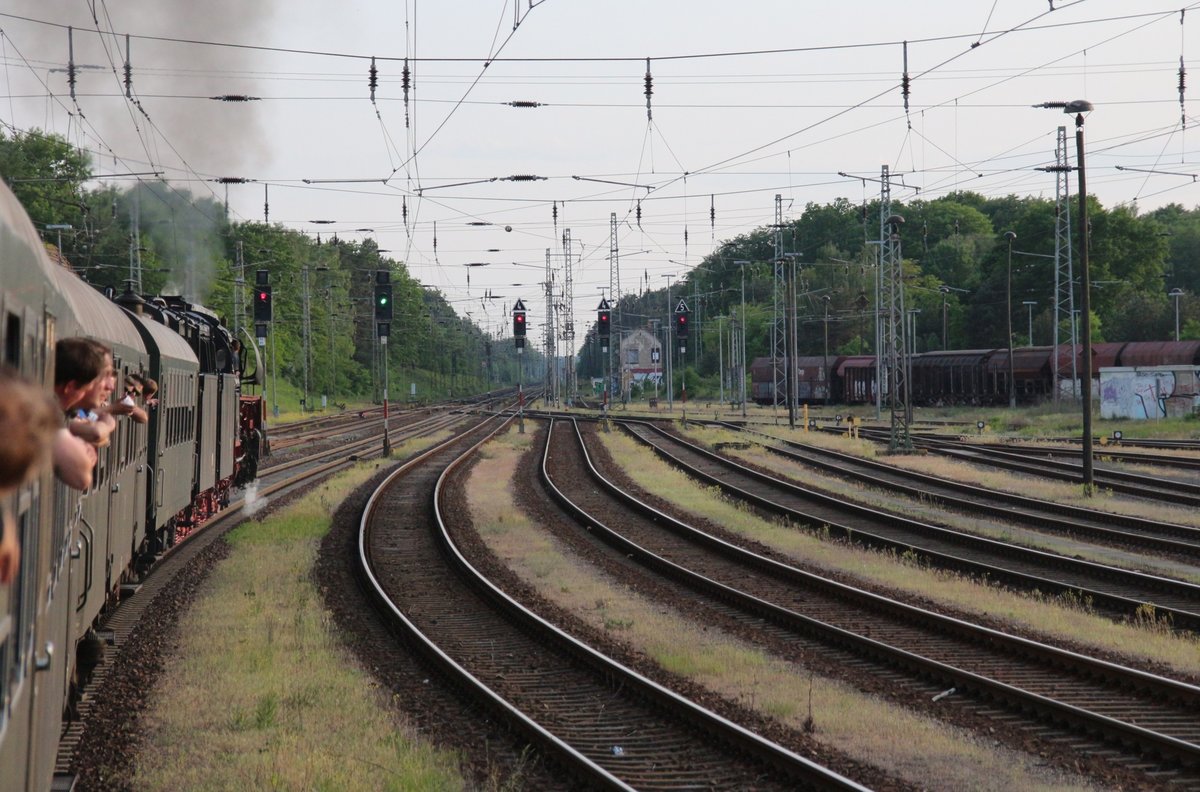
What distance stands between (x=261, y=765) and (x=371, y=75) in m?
19.4

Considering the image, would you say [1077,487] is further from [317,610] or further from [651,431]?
[651,431]

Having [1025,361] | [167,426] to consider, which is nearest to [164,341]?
[167,426]

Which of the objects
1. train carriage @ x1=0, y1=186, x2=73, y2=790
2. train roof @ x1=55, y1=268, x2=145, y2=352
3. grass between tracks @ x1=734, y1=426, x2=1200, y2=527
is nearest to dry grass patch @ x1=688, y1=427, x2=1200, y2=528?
grass between tracks @ x1=734, y1=426, x2=1200, y2=527

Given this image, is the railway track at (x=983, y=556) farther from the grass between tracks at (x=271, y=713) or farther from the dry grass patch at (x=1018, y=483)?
the grass between tracks at (x=271, y=713)

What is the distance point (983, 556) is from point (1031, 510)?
6.64 m

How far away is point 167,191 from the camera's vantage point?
3416cm

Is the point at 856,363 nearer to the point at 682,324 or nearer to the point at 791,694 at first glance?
the point at 682,324

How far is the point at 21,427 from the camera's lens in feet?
7.53

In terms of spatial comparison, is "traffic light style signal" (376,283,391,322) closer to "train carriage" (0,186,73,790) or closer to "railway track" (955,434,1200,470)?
"railway track" (955,434,1200,470)

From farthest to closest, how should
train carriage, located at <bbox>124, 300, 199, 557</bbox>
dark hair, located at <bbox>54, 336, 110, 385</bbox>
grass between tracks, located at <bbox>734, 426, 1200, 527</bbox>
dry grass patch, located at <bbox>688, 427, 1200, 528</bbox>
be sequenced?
grass between tracks, located at <bbox>734, 426, 1200, 527</bbox>
dry grass patch, located at <bbox>688, 427, 1200, 528</bbox>
train carriage, located at <bbox>124, 300, 199, 557</bbox>
dark hair, located at <bbox>54, 336, 110, 385</bbox>

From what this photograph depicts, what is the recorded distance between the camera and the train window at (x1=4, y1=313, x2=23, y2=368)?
3998 mm

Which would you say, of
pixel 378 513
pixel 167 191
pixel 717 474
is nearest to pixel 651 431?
pixel 717 474

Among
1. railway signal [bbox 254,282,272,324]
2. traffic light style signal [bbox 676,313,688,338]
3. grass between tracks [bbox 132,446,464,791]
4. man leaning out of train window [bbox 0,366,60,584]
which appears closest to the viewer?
man leaning out of train window [bbox 0,366,60,584]

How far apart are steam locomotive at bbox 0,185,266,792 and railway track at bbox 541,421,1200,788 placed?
6.88m
